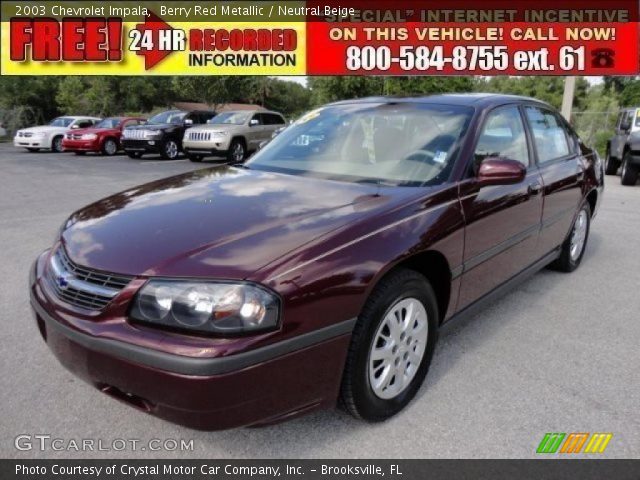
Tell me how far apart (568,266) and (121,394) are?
4066 millimetres

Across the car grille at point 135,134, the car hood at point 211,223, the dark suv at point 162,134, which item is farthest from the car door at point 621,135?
the car grille at point 135,134

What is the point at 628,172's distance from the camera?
11422 millimetres

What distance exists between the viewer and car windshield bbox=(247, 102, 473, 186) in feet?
10.2

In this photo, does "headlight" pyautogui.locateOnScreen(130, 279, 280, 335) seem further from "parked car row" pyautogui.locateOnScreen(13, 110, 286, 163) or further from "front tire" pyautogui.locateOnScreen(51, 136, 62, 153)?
"front tire" pyautogui.locateOnScreen(51, 136, 62, 153)

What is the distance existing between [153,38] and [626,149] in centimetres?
1377

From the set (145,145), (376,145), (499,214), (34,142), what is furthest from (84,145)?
(499,214)

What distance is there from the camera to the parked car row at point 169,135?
15453mm

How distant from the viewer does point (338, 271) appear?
2209 millimetres

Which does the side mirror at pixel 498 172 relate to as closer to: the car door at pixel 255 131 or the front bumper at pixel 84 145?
the car door at pixel 255 131

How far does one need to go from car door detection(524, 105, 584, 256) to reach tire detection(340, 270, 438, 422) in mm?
1682

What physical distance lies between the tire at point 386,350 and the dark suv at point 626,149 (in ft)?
33.7

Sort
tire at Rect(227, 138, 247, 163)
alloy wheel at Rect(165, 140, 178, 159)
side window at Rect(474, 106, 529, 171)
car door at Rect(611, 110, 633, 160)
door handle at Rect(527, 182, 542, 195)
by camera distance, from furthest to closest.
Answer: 1. alloy wheel at Rect(165, 140, 178, 159)
2. tire at Rect(227, 138, 247, 163)
3. car door at Rect(611, 110, 633, 160)
4. door handle at Rect(527, 182, 542, 195)
5. side window at Rect(474, 106, 529, 171)

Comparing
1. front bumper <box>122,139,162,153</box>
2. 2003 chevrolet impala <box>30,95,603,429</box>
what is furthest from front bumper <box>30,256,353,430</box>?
front bumper <box>122,139,162,153</box>
